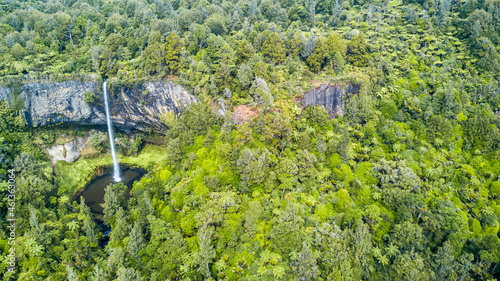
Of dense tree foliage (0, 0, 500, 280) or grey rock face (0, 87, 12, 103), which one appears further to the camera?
grey rock face (0, 87, 12, 103)

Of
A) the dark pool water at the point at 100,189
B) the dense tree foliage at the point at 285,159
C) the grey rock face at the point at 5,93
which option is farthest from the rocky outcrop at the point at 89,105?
the dark pool water at the point at 100,189

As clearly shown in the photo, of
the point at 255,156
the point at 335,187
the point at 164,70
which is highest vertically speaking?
the point at 164,70

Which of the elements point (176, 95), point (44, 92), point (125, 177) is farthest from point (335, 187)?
point (44, 92)

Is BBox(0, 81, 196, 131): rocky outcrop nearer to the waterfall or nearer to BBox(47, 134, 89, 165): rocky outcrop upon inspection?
the waterfall

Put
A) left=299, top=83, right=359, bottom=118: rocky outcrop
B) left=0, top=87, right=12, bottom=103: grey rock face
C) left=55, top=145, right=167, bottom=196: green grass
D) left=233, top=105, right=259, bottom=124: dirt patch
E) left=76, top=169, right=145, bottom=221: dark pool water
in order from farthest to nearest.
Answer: left=55, top=145, right=167, bottom=196: green grass < left=0, top=87, right=12, bottom=103: grey rock face < left=76, top=169, right=145, bottom=221: dark pool water < left=299, top=83, right=359, bottom=118: rocky outcrop < left=233, top=105, right=259, bottom=124: dirt patch

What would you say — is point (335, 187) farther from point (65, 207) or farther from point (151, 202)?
point (65, 207)

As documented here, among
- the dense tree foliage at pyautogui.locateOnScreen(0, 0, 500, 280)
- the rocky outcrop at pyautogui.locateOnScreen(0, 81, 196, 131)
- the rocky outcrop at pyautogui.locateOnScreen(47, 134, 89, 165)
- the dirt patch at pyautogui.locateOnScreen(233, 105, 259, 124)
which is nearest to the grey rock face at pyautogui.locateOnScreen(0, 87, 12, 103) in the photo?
the rocky outcrop at pyautogui.locateOnScreen(0, 81, 196, 131)

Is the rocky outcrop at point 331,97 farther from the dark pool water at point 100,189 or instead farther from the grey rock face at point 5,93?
the grey rock face at point 5,93

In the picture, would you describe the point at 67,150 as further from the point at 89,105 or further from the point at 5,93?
the point at 5,93
